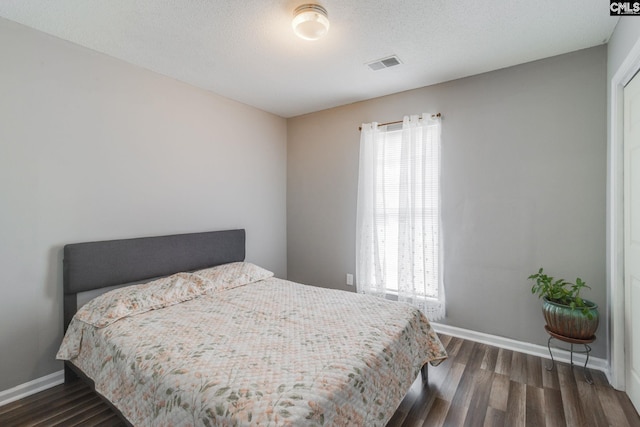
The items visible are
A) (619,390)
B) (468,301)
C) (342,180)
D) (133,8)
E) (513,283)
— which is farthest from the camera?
(342,180)

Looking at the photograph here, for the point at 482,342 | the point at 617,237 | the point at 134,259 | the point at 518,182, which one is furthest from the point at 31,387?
the point at 617,237

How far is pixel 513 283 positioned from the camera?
2.58 metres

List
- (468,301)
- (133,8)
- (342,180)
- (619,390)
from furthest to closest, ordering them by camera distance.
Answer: (342,180)
(468,301)
(619,390)
(133,8)

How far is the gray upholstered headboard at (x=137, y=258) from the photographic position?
211 centimetres

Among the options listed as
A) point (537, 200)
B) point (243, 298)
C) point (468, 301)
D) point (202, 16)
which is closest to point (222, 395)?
point (243, 298)

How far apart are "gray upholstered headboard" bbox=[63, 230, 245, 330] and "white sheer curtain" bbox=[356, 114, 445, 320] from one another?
1554 mm

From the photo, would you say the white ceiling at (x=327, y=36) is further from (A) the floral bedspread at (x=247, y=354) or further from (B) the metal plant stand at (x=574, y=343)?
(B) the metal plant stand at (x=574, y=343)

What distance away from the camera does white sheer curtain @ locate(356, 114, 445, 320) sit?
2.91 meters

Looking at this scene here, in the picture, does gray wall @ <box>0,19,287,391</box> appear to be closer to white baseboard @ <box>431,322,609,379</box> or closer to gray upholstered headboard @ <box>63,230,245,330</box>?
gray upholstered headboard @ <box>63,230,245,330</box>

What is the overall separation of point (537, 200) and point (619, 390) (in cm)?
142

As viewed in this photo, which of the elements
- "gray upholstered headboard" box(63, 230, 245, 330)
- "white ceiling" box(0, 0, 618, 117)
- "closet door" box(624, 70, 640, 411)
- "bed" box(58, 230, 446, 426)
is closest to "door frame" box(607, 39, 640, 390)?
"closet door" box(624, 70, 640, 411)

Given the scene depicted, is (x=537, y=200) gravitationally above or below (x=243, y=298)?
above

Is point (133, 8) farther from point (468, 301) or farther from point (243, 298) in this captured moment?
point (468, 301)

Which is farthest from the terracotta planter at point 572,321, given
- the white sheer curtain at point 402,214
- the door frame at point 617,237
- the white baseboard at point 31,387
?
the white baseboard at point 31,387
